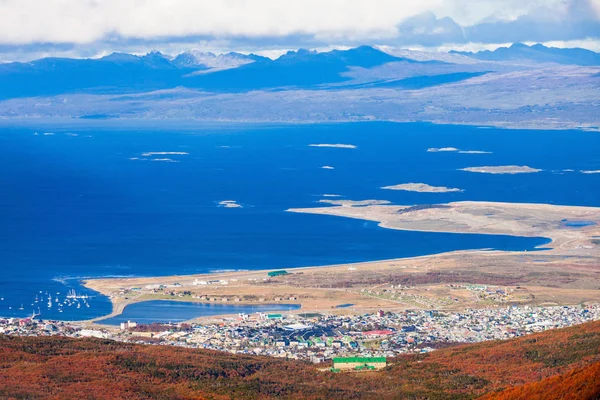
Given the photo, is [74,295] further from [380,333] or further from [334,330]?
[380,333]

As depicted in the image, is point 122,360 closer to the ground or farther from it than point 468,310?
farther from it

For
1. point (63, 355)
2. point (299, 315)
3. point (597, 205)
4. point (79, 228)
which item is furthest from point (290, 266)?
point (597, 205)

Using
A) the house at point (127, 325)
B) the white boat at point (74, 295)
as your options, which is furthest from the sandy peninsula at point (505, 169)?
the house at point (127, 325)

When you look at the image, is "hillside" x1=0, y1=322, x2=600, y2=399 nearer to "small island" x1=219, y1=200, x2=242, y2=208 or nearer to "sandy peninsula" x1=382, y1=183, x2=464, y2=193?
"small island" x1=219, y1=200, x2=242, y2=208

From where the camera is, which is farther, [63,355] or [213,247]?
[213,247]

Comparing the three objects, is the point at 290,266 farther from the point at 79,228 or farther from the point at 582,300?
the point at 79,228

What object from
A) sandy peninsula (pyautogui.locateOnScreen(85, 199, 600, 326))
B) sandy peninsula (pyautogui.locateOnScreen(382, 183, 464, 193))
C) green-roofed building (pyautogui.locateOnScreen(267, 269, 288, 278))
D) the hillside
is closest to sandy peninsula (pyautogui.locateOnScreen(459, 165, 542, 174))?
sandy peninsula (pyautogui.locateOnScreen(382, 183, 464, 193))
